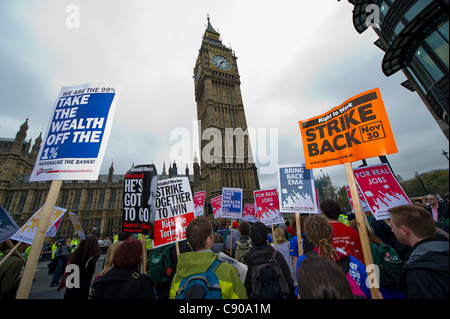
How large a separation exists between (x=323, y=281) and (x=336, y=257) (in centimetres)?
106

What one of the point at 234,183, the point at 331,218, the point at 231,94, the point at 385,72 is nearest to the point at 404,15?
the point at 385,72

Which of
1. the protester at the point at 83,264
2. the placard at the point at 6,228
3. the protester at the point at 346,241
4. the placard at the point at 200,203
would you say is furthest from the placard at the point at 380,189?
the placard at the point at 6,228

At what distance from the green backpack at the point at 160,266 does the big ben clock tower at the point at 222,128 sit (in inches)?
974

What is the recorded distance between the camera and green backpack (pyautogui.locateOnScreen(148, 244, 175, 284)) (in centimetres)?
317

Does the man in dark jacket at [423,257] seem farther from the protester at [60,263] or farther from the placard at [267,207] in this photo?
the protester at [60,263]

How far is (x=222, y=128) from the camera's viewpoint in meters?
34.2

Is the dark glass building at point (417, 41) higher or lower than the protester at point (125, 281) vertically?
higher

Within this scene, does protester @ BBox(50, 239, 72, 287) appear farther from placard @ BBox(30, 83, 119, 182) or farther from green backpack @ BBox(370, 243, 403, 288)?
green backpack @ BBox(370, 243, 403, 288)

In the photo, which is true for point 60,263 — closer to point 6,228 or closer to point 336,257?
point 6,228

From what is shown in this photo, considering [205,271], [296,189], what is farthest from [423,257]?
[296,189]

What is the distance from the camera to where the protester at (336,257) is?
186 cm

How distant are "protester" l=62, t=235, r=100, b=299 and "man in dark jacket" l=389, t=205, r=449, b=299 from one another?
4.02 metres

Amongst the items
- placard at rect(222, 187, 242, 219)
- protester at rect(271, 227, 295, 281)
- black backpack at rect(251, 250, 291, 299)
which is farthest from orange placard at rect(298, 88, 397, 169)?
placard at rect(222, 187, 242, 219)
